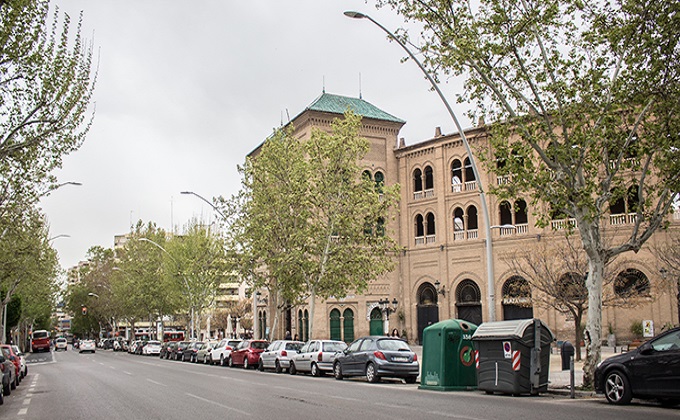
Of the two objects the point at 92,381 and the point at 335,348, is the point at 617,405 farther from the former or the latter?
Result: the point at 92,381

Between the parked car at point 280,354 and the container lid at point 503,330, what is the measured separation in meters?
12.9

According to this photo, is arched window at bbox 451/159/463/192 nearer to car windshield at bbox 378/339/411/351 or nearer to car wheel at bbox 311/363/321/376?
car wheel at bbox 311/363/321/376

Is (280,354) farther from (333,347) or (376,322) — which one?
(376,322)

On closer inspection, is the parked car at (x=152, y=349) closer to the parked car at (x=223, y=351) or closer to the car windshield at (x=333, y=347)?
the parked car at (x=223, y=351)

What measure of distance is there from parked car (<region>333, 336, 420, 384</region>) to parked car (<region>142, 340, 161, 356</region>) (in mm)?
37690

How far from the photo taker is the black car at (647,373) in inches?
495

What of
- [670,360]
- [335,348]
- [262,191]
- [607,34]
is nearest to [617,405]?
[670,360]

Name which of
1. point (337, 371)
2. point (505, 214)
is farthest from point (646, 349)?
point (505, 214)

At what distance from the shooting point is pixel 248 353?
33.0 meters

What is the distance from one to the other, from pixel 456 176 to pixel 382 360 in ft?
89.9

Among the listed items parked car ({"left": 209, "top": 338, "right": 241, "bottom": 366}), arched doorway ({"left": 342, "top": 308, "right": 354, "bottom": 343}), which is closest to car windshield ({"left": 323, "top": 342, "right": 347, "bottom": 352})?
parked car ({"left": 209, "top": 338, "right": 241, "bottom": 366})

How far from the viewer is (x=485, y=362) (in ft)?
55.1

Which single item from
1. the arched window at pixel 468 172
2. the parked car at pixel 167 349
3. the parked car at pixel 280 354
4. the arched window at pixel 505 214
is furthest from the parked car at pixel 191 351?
the arched window at pixel 505 214

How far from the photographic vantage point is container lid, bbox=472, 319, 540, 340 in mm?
16047
